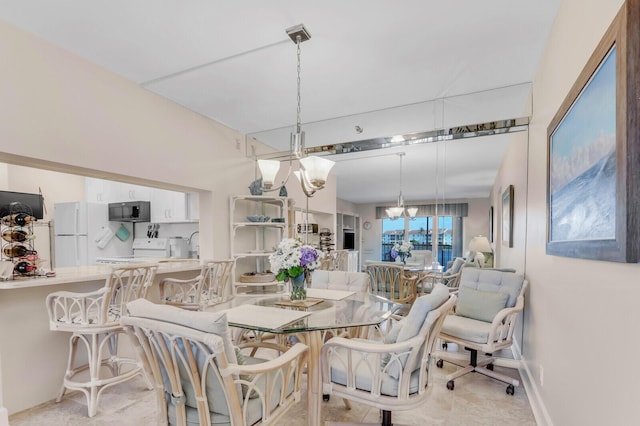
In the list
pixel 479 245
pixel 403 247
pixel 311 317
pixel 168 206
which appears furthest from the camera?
pixel 168 206

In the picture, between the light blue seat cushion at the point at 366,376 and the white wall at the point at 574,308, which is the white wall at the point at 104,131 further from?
the white wall at the point at 574,308

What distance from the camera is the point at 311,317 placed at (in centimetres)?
196

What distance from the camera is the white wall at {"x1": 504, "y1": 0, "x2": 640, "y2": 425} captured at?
1057 millimetres

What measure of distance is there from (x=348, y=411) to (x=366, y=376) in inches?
31.0

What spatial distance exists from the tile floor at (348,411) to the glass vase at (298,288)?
2.74 feet

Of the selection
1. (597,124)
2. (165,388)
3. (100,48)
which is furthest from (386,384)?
(100,48)

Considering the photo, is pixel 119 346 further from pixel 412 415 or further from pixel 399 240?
pixel 399 240

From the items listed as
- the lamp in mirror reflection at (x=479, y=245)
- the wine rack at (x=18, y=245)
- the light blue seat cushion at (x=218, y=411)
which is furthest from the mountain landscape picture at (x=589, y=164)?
the wine rack at (x=18, y=245)

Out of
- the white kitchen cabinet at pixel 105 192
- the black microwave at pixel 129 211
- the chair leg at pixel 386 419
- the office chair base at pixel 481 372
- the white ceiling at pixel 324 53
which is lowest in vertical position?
the office chair base at pixel 481 372

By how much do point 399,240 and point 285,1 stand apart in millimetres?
3250

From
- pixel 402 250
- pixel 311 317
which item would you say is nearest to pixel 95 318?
pixel 311 317

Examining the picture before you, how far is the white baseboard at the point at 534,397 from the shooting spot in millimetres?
1982

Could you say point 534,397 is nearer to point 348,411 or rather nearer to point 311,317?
point 348,411

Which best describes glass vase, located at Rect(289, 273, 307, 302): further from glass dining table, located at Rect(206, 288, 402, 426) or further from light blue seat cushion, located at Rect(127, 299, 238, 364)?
light blue seat cushion, located at Rect(127, 299, 238, 364)
